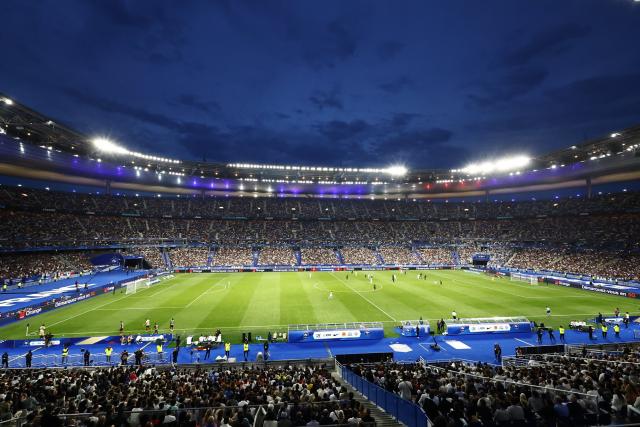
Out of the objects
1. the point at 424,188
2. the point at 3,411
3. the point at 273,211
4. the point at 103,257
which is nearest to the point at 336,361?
the point at 3,411

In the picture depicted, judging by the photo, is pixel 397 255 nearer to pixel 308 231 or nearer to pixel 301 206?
pixel 308 231

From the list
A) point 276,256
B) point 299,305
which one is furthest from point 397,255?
point 299,305

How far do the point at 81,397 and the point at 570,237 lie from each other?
8437 centimetres

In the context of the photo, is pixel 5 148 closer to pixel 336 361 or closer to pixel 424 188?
pixel 336 361

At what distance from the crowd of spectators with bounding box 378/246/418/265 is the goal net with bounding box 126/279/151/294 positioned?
1936 inches

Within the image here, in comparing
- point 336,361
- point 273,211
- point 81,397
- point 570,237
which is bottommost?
point 336,361

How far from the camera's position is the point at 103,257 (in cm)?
6406

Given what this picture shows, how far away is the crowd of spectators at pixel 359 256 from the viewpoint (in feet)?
255

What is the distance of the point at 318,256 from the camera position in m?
78.3

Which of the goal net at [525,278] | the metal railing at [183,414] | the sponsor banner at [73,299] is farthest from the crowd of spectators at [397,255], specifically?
the metal railing at [183,414]

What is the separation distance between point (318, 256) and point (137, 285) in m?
39.2

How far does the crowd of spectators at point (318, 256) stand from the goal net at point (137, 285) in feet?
109

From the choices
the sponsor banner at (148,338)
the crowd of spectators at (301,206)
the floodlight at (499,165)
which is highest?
the floodlight at (499,165)

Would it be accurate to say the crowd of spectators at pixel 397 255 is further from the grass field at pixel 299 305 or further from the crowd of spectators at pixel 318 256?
the grass field at pixel 299 305
